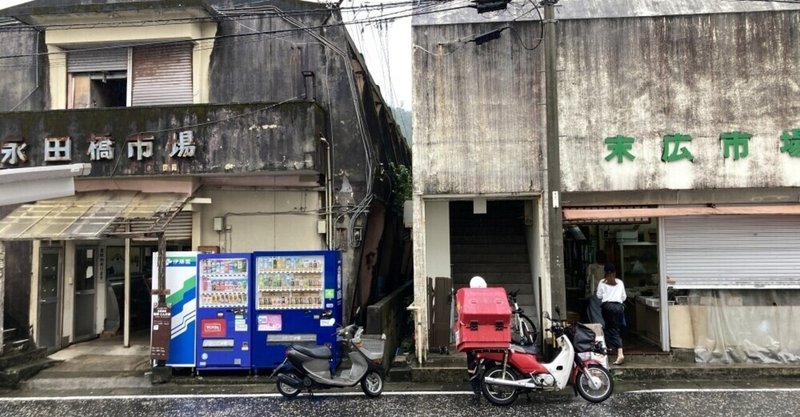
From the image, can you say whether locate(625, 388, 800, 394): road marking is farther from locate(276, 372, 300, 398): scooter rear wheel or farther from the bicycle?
locate(276, 372, 300, 398): scooter rear wheel

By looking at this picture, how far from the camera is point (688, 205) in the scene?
945cm

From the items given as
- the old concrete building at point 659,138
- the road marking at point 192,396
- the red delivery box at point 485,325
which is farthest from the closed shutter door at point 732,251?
the road marking at point 192,396

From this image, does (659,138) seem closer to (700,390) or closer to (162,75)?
(700,390)

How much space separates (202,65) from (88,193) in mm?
3365

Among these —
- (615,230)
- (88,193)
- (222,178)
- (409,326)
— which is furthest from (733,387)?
(88,193)

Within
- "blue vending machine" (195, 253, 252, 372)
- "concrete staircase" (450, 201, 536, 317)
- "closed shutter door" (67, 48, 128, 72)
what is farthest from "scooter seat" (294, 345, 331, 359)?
"closed shutter door" (67, 48, 128, 72)

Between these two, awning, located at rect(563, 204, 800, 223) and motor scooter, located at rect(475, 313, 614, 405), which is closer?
motor scooter, located at rect(475, 313, 614, 405)

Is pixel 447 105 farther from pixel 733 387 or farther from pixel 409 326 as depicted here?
pixel 733 387

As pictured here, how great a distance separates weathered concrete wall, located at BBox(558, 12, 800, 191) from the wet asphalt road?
3.45m

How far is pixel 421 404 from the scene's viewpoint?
7281 millimetres

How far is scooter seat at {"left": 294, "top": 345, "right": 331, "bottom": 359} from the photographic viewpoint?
25.7 ft

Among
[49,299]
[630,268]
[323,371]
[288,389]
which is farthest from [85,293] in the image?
[630,268]

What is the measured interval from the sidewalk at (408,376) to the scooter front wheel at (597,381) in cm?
133

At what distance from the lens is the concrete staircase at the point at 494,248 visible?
11703 millimetres
